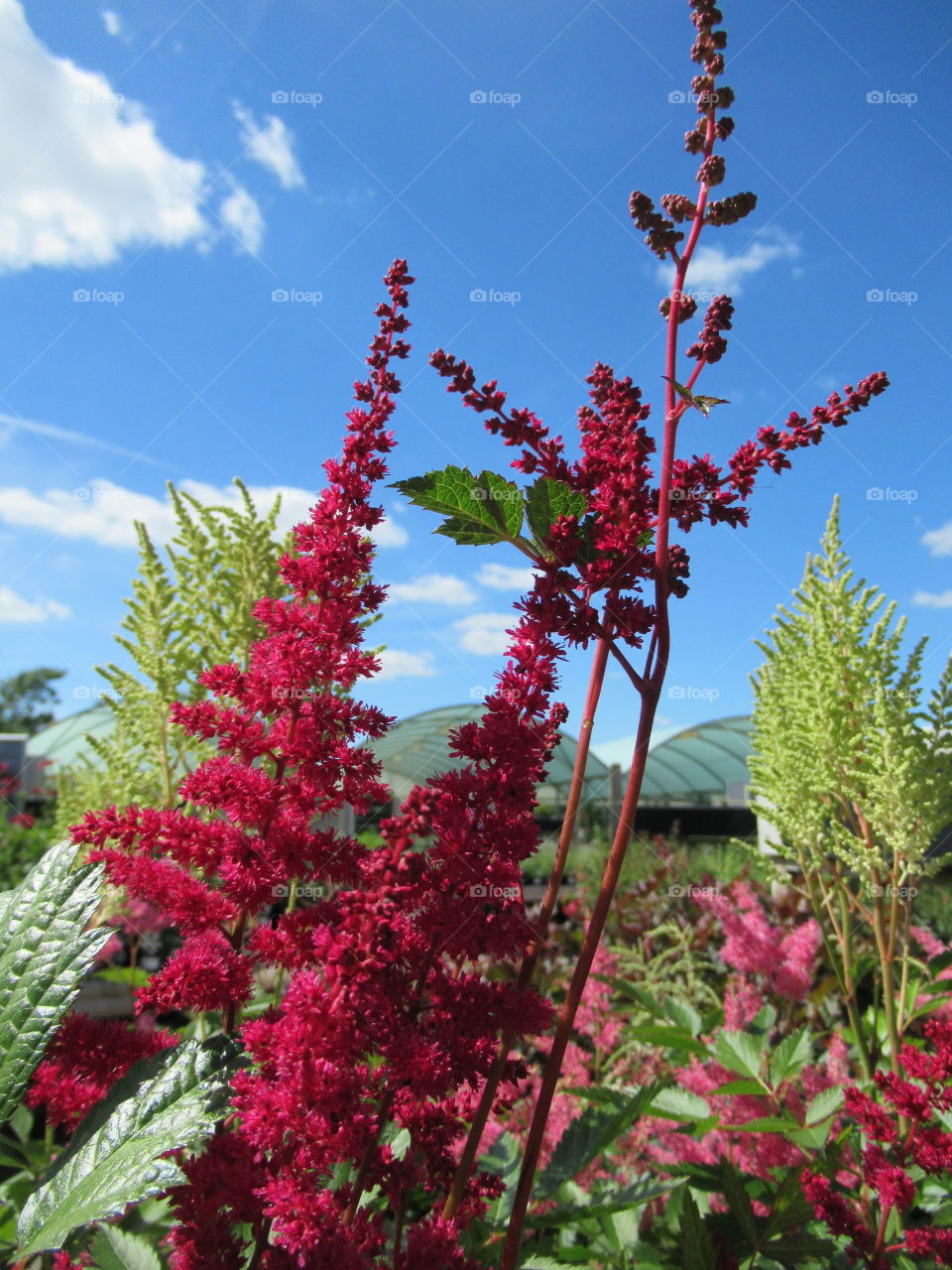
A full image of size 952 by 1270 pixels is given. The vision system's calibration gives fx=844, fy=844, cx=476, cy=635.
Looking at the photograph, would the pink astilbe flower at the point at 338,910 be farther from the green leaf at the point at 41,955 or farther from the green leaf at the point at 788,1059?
the green leaf at the point at 788,1059

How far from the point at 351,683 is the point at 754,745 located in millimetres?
1636

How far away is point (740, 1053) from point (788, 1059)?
5.1 inches

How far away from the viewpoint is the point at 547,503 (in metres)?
1.08

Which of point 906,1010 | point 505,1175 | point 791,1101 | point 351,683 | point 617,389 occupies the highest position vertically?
point 617,389

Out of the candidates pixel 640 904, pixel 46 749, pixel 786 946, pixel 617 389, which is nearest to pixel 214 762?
pixel 617 389

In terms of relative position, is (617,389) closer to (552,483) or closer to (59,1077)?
(552,483)

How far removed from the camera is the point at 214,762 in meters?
1.10

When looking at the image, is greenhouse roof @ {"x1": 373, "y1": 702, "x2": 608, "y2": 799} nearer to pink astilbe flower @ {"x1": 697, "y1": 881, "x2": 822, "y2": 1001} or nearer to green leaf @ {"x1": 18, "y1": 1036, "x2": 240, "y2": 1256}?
pink astilbe flower @ {"x1": 697, "y1": 881, "x2": 822, "y2": 1001}

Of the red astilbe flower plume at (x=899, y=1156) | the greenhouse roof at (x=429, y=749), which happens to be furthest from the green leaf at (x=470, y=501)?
the greenhouse roof at (x=429, y=749)

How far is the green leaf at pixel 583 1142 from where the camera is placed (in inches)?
55.8

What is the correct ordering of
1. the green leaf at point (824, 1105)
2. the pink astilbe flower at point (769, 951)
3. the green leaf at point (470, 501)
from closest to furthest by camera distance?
the green leaf at point (470, 501)
the green leaf at point (824, 1105)
the pink astilbe flower at point (769, 951)

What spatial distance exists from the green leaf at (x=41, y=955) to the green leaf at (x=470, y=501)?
0.67m

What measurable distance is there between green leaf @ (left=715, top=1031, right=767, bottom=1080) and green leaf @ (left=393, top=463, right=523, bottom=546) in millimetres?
1627

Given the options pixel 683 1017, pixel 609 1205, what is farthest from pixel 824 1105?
pixel 609 1205
